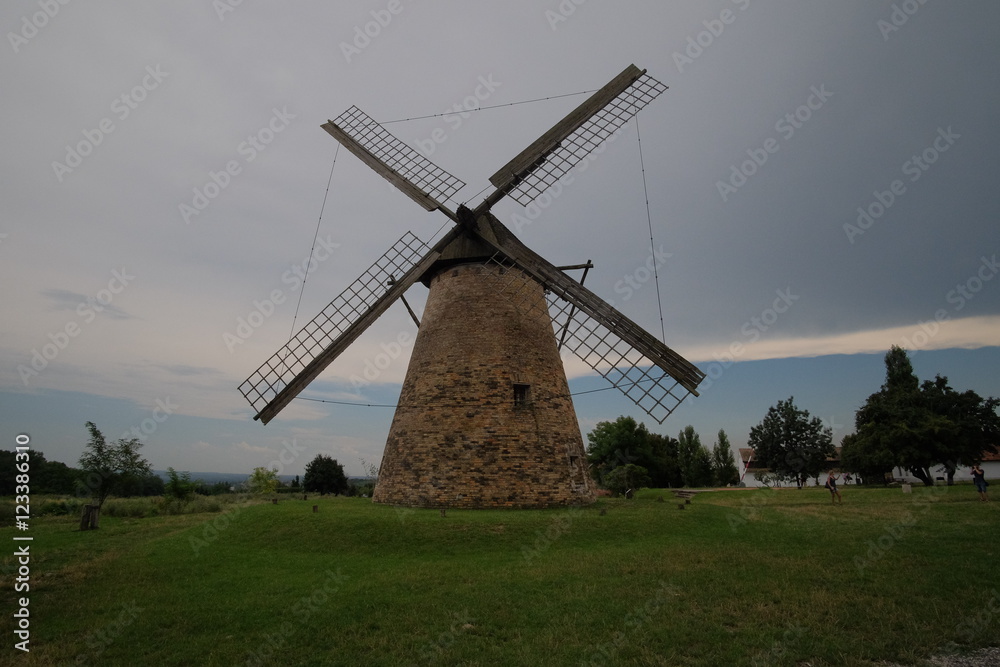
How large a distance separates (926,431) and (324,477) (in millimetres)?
39143

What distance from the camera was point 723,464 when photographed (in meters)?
57.1

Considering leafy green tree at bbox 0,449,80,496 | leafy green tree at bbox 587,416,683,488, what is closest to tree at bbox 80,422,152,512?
leafy green tree at bbox 0,449,80,496

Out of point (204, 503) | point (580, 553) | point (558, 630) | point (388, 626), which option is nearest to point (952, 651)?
point (558, 630)

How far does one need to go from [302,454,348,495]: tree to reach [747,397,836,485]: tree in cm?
3853

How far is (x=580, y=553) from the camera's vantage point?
1011 cm

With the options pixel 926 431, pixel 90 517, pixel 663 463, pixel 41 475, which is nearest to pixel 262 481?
pixel 41 475

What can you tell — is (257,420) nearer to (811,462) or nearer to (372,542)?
(372,542)

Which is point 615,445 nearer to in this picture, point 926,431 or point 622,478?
point 622,478

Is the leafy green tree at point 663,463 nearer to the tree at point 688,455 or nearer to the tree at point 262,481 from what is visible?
the tree at point 688,455

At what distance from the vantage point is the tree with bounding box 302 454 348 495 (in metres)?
37.5

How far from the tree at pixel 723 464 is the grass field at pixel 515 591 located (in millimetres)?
45817

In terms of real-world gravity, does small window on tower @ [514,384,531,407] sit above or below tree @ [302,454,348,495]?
above

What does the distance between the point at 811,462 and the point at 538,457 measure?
42.7m

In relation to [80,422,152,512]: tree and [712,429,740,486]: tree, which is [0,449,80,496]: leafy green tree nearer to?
[80,422,152,512]: tree
